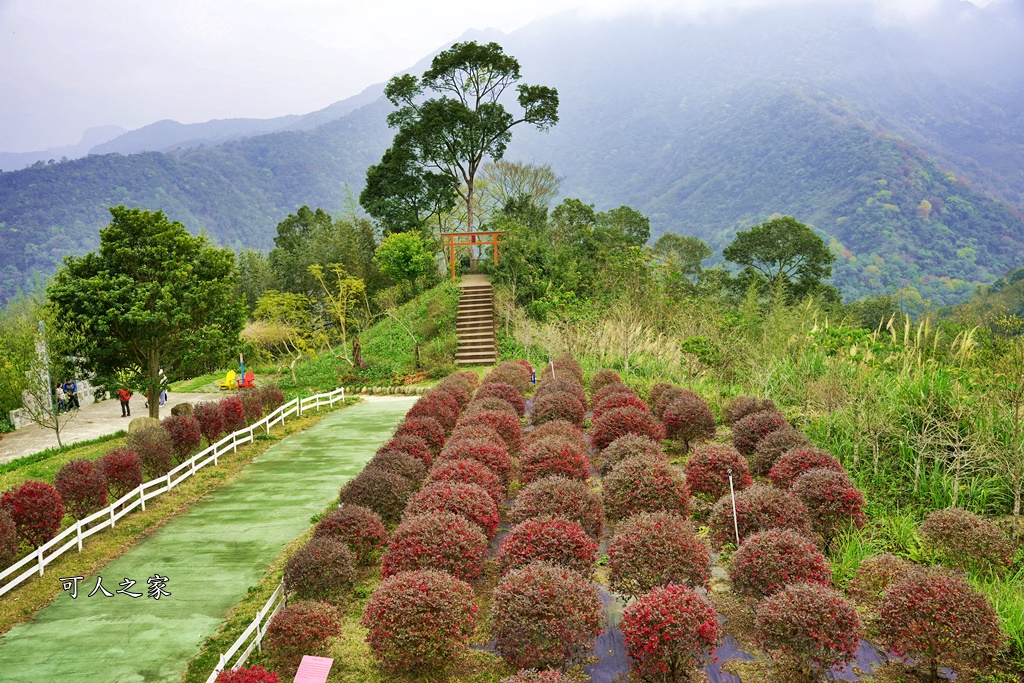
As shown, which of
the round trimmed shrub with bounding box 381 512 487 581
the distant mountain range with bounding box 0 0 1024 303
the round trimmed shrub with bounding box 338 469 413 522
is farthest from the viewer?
the distant mountain range with bounding box 0 0 1024 303

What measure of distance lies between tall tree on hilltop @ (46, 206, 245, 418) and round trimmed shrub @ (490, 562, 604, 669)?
12.1m

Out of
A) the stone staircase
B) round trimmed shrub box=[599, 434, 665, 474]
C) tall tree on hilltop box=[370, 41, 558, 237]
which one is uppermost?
tall tree on hilltop box=[370, 41, 558, 237]

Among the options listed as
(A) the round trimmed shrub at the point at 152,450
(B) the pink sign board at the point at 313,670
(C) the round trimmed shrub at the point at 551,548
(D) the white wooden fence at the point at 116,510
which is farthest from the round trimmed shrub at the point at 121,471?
(C) the round trimmed shrub at the point at 551,548

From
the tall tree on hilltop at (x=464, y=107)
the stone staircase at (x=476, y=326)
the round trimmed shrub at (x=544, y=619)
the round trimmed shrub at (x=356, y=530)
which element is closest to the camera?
the round trimmed shrub at (x=544, y=619)

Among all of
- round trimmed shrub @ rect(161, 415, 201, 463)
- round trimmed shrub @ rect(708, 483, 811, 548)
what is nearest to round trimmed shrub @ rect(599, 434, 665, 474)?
Result: round trimmed shrub @ rect(708, 483, 811, 548)

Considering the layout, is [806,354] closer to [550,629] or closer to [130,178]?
[550,629]

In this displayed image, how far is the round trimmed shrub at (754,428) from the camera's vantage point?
9648 millimetres

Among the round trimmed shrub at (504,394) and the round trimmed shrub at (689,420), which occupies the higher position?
the round trimmed shrub at (504,394)

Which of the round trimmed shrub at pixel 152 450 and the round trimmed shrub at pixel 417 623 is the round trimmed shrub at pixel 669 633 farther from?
the round trimmed shrub at pixel 152 450

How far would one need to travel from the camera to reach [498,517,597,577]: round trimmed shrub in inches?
226

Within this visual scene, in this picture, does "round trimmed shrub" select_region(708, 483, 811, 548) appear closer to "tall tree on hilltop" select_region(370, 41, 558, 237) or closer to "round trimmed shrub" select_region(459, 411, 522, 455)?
"round trimmed shrub" select_region(459, 411, 522, 455)

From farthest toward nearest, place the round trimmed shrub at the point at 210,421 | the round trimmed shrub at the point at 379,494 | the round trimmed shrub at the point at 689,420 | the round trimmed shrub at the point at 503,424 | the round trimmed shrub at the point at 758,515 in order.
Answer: the round trimmed shrub at the point at 210,421
the round trimmed shrub at the point at 689,420
the round trimmed shrub at the point at 503,424
the round trimmed shrub at the point at 379,494
the round trimmed shrub at the point at 758,515

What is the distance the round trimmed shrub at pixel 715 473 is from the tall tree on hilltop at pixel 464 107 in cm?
2377

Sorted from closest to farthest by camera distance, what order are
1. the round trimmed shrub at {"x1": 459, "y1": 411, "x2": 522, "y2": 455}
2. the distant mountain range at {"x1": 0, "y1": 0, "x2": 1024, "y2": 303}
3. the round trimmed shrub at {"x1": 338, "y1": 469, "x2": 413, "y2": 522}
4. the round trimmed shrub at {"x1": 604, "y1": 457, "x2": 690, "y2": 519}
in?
the round trimmed shrub at {"x1": 604, "y1": 457, "x2": 690, "y2": 519} → the round trimmed shrub at {"x1": 338, "y1": 469, "x2": 413, "y2": 522} → the round trimmed shrub at {"x1": 459, "y1": 411, "x2": 522, "y2": 455} → the distant mountain range at {"x1": 0, "y1": 0, "x2": 1024, "y2": 303}
